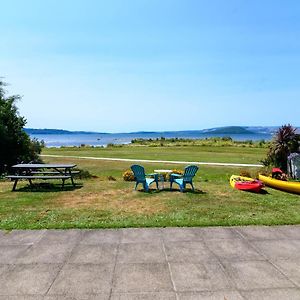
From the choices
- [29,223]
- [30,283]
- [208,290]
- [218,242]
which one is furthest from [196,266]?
[29,223]

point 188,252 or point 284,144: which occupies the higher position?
point 284,144

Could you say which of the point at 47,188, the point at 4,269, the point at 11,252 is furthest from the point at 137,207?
the point at 47,188

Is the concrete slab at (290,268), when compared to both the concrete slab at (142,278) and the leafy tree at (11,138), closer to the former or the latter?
the concrete slab at (142,278)

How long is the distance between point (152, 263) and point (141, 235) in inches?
59.2

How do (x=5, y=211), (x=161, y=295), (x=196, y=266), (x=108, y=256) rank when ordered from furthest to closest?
(x=5, y=211) < (x=108, y=256) < (x=196, y=266) < (x=161, y=295)

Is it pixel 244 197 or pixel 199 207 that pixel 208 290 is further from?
pixel 244 197

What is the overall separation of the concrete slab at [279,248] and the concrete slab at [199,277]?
1.10m

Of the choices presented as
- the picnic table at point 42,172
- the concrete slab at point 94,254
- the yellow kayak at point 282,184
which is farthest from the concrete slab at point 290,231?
the picnic table at point 42,172

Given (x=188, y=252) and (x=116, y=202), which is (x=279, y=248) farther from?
(x=116, y=202)

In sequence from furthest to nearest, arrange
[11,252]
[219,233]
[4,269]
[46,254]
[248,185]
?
1. [248,185]
2. [219,233]
3. [11,252]
4. [46,254]
5. [4,269]

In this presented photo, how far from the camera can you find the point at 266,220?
809 centimetres

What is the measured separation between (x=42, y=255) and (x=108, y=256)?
1.12 metres

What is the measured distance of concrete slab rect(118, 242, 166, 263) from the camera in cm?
553

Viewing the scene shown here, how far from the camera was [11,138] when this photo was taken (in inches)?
906
